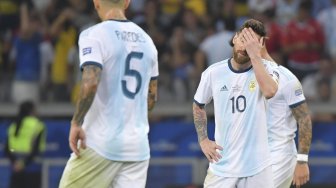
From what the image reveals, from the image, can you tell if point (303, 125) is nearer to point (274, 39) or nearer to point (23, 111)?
point (23, 111)

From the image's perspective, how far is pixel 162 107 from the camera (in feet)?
56.1

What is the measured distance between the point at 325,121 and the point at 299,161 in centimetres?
727

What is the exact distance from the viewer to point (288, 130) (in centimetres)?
1027

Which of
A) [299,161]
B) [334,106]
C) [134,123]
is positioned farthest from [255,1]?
[134,123]

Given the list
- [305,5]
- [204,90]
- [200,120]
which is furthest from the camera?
[305,5]

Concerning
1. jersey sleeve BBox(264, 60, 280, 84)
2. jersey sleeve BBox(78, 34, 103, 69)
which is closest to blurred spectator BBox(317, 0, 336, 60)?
jersey sleeve BBox(264, 60, 280, 84)

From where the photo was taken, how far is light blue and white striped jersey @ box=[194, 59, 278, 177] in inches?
359

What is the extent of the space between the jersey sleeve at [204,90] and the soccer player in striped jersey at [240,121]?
4 centimetres

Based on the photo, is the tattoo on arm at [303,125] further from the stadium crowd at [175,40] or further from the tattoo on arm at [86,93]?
the stadium crowd at [175,40]

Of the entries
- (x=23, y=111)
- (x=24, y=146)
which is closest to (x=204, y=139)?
(x=23, y=111)

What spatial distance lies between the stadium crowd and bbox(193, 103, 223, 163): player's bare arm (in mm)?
7355

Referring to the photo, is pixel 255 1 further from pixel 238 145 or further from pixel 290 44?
pixel 238 145

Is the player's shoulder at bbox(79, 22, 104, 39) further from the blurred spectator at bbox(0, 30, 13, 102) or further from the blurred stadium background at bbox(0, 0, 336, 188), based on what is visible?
the blurred spectator at bbox(0, 30, 13, 102)

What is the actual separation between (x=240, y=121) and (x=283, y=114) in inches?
46.3
